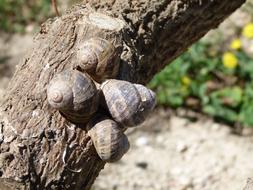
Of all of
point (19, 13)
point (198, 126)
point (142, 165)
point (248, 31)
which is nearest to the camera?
point (142, 165)

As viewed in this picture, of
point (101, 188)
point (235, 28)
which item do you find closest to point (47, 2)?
point (235, 28)

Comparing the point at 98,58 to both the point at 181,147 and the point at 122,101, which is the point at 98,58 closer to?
the point at 122,101

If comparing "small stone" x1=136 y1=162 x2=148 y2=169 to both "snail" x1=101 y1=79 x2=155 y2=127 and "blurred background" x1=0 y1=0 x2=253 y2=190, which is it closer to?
"blurred background" x1=0 y1=0 x2=253 y2=190

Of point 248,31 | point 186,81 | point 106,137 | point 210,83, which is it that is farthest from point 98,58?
point 248,31

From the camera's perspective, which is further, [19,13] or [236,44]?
[19,13]

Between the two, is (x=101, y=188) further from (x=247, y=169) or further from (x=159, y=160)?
(x=247, y=169)

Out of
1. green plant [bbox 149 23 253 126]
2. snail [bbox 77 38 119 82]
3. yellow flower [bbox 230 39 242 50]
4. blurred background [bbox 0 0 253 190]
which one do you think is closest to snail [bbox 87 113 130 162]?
snail [bbox 77 38 119 82]

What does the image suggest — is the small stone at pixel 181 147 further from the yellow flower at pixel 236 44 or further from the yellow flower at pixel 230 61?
the yellow flower at pixel 236 44

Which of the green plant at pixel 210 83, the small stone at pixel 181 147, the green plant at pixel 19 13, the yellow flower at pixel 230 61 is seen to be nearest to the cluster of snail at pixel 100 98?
the small stone at pixel 181 147
